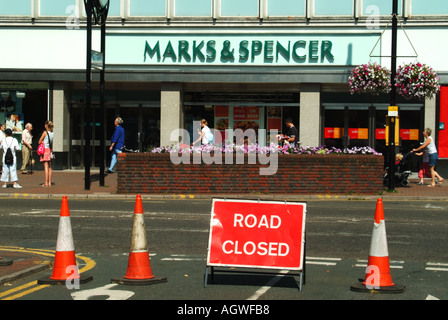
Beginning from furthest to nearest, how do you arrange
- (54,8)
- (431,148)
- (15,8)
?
(15,8), (54,8), (431,148)

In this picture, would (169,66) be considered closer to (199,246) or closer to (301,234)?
(199,246)

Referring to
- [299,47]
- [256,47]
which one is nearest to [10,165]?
[256,47]

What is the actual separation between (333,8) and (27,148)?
492 inches

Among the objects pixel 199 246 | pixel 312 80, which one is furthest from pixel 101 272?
pixel 312 80

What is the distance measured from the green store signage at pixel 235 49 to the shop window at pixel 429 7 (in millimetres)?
2142

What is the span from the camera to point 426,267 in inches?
344

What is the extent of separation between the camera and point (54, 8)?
84.9 ft

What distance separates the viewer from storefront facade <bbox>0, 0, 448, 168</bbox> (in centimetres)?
2489

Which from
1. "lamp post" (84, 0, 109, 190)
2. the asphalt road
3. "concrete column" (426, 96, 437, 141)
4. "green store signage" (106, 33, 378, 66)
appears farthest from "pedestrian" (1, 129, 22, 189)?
"concrete column" (426, 96, 437, 141)

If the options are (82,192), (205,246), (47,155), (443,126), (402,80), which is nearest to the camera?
(205,246)

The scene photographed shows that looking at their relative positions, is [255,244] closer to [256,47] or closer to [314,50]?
[314,50]

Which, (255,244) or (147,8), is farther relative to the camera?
(147,8)

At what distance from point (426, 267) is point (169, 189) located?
1056 centimetres

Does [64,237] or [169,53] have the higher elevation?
[169,53]
